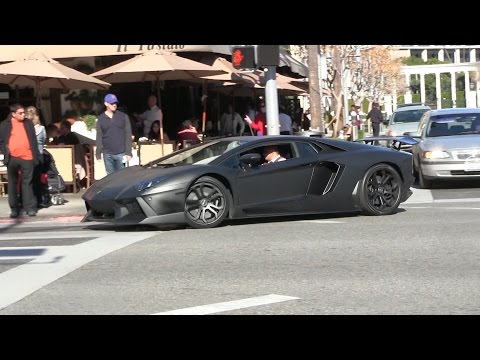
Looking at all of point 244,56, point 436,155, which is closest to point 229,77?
point 244,56

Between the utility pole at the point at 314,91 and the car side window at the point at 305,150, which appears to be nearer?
the car side window at the point at 305,150

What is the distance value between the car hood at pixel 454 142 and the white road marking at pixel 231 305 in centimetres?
977

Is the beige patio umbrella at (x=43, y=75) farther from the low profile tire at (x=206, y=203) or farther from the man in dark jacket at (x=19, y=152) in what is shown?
the low profile tire at (x=206, y=203)

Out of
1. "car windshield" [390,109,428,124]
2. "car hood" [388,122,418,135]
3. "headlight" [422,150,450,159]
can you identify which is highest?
"car windshield" [390,109,428,124]

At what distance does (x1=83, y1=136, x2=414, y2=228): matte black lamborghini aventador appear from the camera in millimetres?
11766

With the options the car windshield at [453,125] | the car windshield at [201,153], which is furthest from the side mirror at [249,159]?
the car windshield at [453,125]

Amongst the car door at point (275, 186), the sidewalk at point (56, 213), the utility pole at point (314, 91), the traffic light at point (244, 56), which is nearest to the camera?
the car door at point (275, 186)

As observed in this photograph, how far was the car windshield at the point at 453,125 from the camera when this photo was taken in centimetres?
1789

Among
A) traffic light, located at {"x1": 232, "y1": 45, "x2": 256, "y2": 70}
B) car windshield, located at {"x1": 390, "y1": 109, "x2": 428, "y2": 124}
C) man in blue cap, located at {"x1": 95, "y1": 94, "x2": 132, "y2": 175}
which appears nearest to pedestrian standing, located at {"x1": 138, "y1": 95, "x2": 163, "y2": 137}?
traffic light, located at {"x1": 232, "y1": 45, "x2": 256, "y2": 70}

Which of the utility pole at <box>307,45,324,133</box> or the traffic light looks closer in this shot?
the traffic light

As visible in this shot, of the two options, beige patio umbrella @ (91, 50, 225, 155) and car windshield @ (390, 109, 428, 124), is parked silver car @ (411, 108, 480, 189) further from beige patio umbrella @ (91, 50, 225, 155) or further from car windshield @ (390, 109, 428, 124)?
car windshield @ (390, 109, 428, 124)

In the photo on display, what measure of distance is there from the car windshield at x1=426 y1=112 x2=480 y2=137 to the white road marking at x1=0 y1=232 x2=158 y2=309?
26.6ft

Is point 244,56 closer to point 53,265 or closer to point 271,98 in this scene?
point 271,98
